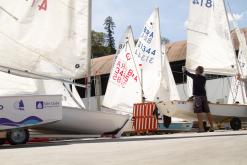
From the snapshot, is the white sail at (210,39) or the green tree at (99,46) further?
the green tree at (99,46)

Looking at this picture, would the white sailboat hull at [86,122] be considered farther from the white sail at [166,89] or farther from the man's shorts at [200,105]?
the white sail at [166,89]

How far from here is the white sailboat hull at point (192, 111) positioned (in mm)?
13859

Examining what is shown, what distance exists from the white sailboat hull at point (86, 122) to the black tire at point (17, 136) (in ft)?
2.48

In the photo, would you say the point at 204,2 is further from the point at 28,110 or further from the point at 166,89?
the point at 28,110

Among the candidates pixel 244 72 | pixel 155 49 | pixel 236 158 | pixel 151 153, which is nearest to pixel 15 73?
pixel 151 153

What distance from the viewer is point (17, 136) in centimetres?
873

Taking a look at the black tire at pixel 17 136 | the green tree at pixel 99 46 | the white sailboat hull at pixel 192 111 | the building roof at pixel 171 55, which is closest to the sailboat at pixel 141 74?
the white sailboat hull at pixel 192 111

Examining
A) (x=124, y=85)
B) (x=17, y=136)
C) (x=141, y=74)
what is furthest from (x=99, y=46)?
(x=17, y=136)

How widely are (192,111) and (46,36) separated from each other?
5.27 meters

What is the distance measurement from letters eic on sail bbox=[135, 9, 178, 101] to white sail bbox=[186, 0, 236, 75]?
522 centimetres

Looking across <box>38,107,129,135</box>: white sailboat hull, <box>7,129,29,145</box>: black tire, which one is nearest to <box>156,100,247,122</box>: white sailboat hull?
<box>38,107,129,135</box>: white sailboat hull

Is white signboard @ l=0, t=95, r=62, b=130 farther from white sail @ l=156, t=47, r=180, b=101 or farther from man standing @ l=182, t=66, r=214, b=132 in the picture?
white sail @ l=156, t=47, r=180, b=101

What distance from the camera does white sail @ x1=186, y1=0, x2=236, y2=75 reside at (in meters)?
16.9

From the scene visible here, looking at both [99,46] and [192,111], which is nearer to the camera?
[192,111]
